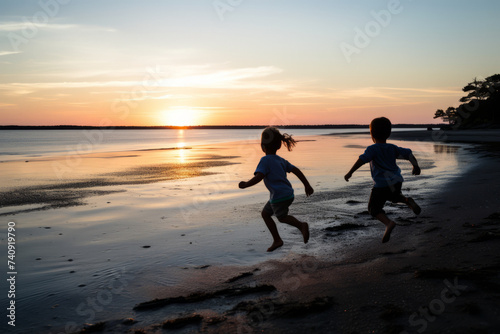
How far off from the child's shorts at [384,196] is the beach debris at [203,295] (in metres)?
2.18

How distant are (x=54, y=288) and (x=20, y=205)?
713 centimetres

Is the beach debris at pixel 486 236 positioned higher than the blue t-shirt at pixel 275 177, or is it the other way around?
the blue t-shirt at pixel 275 177

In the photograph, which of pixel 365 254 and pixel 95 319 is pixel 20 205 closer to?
pixel 95 319

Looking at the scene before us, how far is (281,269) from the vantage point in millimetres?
5352

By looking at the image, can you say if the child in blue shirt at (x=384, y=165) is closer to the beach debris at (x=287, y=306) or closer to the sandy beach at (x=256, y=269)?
the sandy beach at (x=256, y=269)

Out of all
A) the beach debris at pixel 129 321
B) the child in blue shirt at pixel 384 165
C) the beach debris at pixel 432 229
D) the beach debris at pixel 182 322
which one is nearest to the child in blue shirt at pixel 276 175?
the child in blue shirt at pixel 384 165

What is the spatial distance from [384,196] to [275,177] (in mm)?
1647

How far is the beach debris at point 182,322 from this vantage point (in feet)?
12.7

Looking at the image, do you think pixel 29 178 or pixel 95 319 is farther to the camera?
pixel 29 178

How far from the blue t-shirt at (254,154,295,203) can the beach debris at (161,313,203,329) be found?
2.25m

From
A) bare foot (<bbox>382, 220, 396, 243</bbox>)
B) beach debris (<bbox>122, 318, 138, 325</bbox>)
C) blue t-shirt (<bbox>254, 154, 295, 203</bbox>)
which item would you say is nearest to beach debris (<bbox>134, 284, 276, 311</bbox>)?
beach debris (<bbox>122, 318, 138, 325</bbox>)

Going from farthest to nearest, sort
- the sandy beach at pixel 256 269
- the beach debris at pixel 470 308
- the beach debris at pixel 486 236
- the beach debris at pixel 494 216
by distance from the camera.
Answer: the beach debris at pixel 494 216, the beach debris at pixel 486 236, the sandy beach at pixel 256 269, the beach debris at pixel 470 308

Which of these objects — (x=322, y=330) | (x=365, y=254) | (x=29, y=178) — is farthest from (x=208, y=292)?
(x=29, y=178)

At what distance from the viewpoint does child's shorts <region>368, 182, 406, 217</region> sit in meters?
5.79
